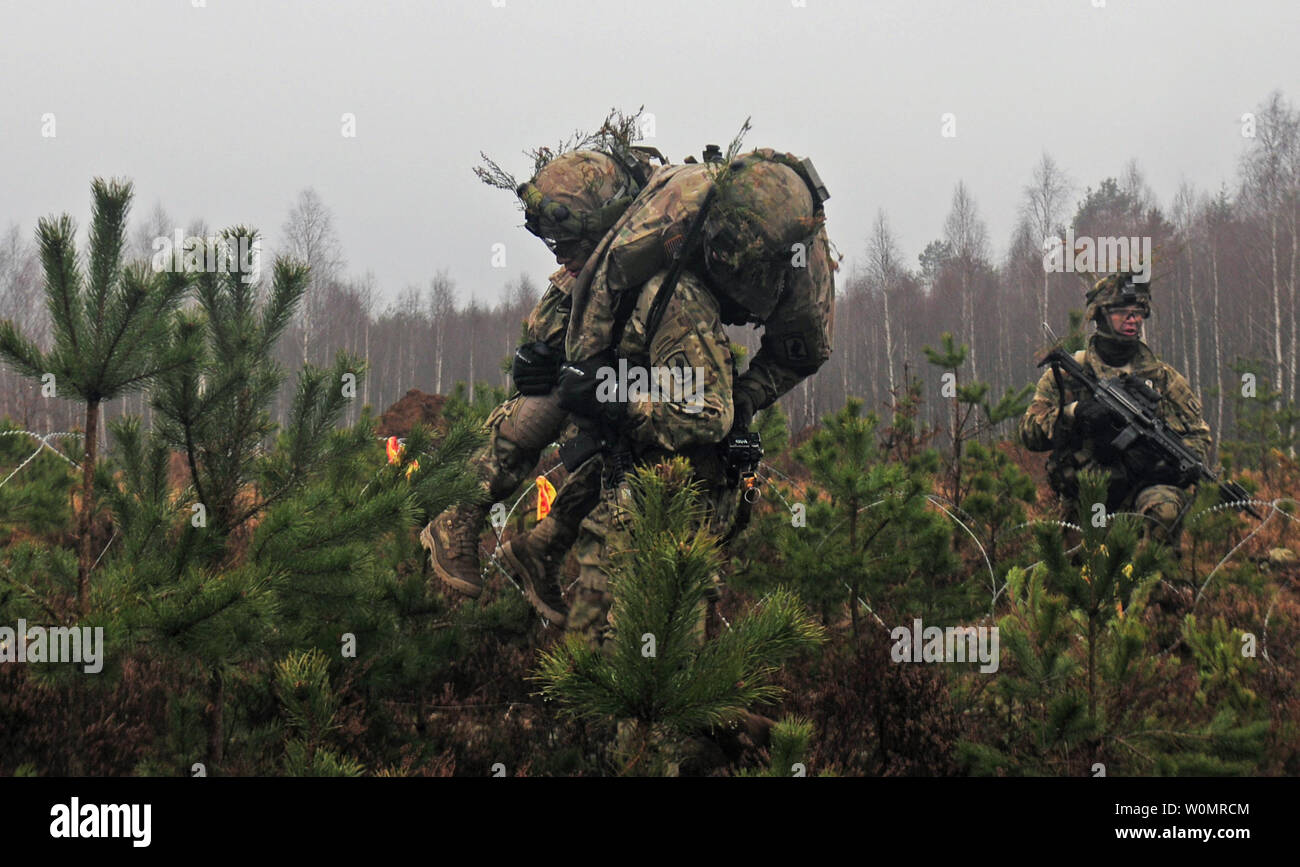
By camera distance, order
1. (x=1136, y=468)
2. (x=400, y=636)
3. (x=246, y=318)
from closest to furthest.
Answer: (x=246, y=318) < (x=400, y=636) < (x=1136, y=468)

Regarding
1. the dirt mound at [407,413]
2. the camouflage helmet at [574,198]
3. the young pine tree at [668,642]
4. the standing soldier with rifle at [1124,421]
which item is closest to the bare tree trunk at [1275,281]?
the standing soldier with rifle at [1124,421]

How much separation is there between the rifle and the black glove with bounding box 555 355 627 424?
15.9ft

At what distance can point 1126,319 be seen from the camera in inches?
289

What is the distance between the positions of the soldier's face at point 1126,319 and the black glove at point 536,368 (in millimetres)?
5571

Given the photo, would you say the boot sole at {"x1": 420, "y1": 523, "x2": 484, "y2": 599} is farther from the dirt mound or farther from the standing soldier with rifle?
the dirt mound

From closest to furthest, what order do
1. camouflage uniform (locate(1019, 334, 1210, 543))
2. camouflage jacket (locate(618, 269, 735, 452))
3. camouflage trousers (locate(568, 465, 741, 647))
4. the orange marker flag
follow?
1. camouflage jacket (locate(618, 269, 735, 452))
2. camouflage trousers (locate(568, 465, 741, 647))
3. the orange marker flag
4. camouflage uniform (locate(1019, 334, 1210, 543))

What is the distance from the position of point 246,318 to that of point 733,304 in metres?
2.31

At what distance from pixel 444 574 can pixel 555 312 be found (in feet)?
5.44

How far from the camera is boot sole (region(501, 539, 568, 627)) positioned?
181 inches

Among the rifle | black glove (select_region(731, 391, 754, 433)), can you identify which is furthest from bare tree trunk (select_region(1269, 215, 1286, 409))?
black glove (select_region(731, 391, 754, 433))
